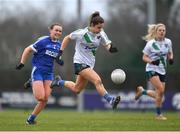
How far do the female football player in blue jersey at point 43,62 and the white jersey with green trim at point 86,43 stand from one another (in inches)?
18.2

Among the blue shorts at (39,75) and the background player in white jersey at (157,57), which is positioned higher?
the background player in white jersey at (157,57)

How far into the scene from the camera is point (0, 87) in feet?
135

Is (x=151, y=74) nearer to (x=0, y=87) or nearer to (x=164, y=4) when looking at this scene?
(x=0, y=87)

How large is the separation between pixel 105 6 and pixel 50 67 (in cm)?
3387

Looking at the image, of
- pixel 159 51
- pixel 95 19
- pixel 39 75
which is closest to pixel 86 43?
pixel 95 19

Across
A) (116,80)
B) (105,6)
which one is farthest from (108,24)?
(116,80)

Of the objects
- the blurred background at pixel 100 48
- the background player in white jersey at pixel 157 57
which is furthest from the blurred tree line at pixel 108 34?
the background player in white jersey at pixel 157 57

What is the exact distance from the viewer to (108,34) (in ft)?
161

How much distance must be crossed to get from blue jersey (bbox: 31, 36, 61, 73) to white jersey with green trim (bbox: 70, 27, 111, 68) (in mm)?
574

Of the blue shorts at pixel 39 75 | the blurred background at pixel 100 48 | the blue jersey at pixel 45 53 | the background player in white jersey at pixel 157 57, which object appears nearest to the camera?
the blue shorts at pixel 39 75

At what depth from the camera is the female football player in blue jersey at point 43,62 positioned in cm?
1653

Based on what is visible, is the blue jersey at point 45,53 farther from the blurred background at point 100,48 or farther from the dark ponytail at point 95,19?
the blurred background at point 100,48

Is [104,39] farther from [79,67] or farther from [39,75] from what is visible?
[39,75]

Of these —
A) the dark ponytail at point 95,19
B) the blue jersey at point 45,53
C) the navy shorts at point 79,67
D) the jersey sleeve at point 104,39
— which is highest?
the dark ponytail at point 95,19
